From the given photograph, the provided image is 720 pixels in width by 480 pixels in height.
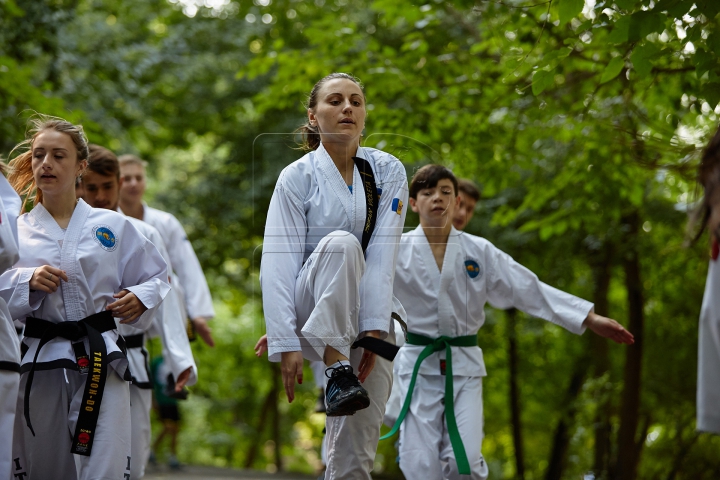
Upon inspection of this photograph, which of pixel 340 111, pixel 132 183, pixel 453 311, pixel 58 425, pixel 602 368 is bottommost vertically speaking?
pixel 58 425

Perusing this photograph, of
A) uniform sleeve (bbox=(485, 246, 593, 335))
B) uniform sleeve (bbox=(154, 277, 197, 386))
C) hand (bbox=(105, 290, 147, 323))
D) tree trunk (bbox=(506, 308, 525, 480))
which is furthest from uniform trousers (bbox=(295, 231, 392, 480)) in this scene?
tree trunk (bbox=(506, 308, 525, 480))

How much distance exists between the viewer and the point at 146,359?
584 centimetres

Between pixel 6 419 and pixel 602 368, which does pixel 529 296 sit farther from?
pixel 602 368

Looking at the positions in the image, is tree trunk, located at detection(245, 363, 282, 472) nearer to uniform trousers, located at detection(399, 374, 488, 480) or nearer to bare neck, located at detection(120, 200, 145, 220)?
bare neck, located at detection(120, 200, 145, 220)

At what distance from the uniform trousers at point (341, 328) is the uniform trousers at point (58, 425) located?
101 cm

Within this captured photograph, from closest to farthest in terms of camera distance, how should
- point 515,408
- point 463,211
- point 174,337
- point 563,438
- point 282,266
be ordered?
point 282,266, point 174,337, point 463,211, point 515,408, point 563,438

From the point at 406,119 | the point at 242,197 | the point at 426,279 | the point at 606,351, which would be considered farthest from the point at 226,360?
the point at 426,279

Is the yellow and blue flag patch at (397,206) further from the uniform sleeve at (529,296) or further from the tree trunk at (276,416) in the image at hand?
the tree trunk at (276,416)

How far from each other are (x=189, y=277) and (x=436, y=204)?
114 inches

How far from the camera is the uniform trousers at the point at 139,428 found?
17.4 feet

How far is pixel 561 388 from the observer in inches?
581

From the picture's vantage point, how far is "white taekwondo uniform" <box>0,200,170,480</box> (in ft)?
13.2

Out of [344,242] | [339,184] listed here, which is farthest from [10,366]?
[339,184]

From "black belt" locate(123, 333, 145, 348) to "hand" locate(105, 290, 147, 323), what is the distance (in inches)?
60.4
